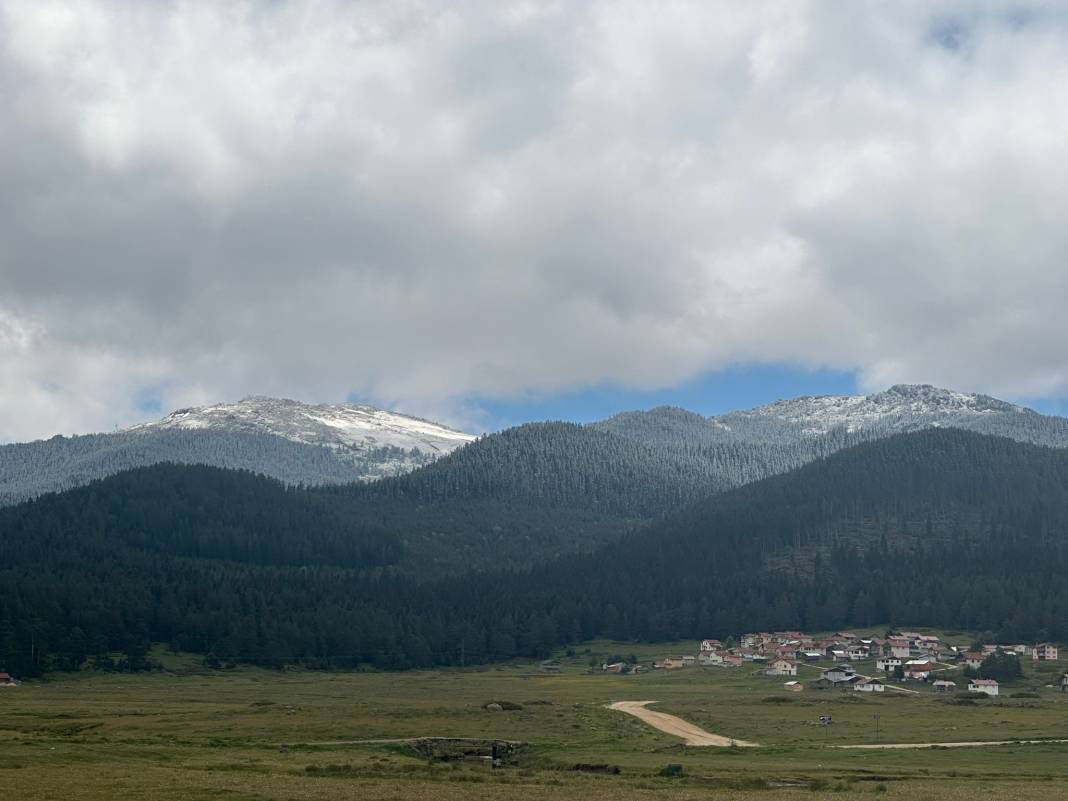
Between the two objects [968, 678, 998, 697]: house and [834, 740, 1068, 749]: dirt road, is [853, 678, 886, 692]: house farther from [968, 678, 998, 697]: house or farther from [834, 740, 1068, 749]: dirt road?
[834, 740, 1068, 749]: dirt road

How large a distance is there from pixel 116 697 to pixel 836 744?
9337 centimetres

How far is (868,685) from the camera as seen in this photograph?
178 m

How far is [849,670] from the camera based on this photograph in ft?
637

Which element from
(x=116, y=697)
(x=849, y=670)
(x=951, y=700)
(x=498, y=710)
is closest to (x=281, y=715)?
(x=498, y=710)

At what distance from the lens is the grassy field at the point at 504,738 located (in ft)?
233

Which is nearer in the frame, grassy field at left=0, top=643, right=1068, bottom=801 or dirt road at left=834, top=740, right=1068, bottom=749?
grassy field at left=0, top=643, right=1068, bottom=801

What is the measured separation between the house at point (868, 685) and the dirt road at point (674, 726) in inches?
1443

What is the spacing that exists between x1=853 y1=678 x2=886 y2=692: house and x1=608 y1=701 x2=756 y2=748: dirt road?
120ft

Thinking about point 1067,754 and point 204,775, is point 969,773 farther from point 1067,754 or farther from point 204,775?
point 204,775

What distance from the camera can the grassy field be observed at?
70938 mm

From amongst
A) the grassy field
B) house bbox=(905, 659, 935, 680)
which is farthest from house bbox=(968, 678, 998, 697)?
house bbox=(905, 659, 935, 680)

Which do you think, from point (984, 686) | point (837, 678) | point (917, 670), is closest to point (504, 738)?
point (984, 686)

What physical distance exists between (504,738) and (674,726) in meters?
23.8

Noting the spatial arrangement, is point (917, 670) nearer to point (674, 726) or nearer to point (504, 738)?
→ point (674, 726)
